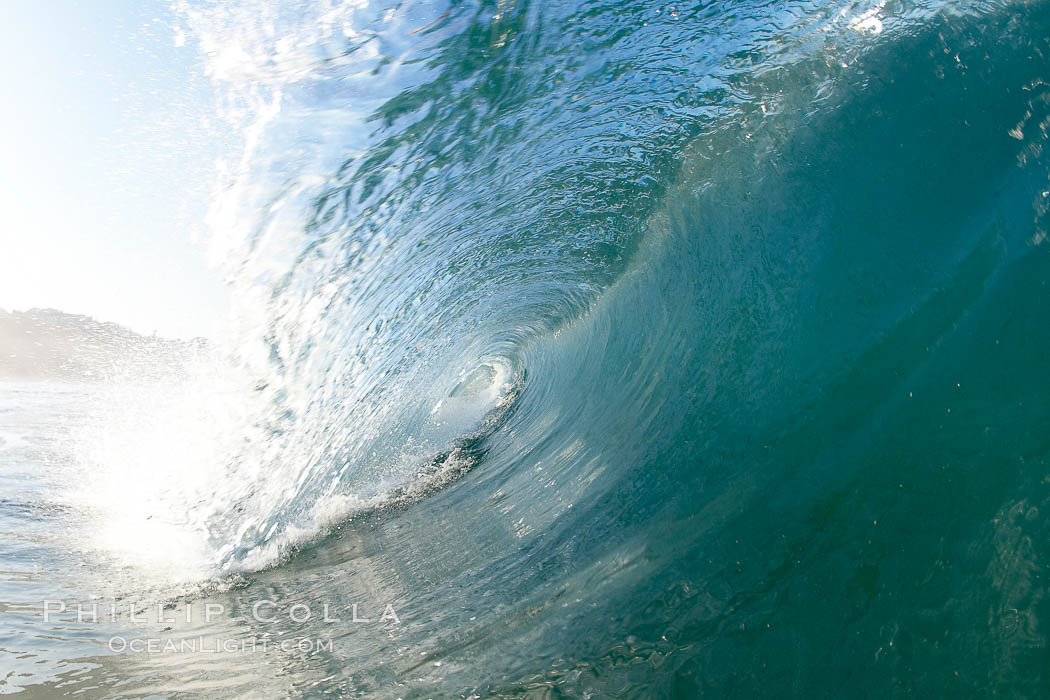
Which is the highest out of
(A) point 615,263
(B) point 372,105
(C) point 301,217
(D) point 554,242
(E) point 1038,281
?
(B) point 372,105

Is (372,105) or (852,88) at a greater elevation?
(372,105)

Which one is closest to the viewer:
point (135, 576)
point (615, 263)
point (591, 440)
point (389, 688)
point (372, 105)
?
point (389, 688)

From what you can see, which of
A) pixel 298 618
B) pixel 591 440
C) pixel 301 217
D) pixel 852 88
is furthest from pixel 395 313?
pixel 852 88

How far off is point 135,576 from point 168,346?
1.56m

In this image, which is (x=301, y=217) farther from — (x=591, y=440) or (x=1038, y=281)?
(x=1038, y=281)

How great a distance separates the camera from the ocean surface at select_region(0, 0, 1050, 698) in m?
2.16

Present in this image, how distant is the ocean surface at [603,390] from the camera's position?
7.09 feet

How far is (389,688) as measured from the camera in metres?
2.16

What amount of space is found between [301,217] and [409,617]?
2.26 metres

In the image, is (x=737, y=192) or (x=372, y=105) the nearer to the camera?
(x=372, y=105)

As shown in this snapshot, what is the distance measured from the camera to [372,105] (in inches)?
132

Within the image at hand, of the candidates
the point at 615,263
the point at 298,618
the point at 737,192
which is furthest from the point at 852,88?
the point at 298,618

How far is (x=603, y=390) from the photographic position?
3.97 metres

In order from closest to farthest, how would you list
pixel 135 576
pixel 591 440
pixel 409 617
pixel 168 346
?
pixel 409 617
pixel 135 576
pixel 591 440
pixel 168 346
